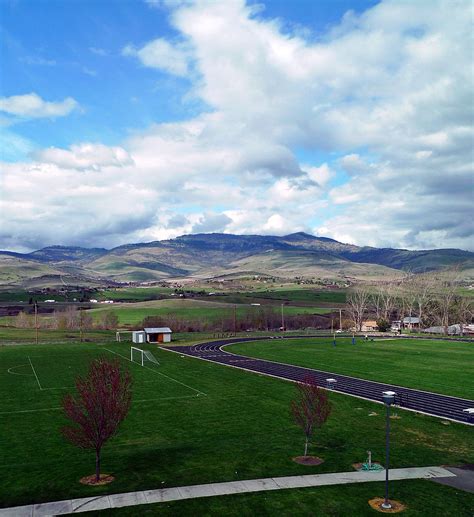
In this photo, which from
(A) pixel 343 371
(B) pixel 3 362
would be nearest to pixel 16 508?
(A) pixel 343 371

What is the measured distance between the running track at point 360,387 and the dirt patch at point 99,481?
29465 millimetres

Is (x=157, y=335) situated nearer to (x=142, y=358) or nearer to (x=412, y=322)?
(x=142, y=358)

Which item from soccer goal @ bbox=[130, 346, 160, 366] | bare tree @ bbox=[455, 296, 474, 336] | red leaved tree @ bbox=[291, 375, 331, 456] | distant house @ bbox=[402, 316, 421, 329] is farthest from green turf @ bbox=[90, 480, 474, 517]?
distant house @ bbox=[402, 316, 421, 329]

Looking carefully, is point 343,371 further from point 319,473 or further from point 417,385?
point 319,473

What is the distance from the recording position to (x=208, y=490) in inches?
947

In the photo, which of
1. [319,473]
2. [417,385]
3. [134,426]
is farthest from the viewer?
[417,385]

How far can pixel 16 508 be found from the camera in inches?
869

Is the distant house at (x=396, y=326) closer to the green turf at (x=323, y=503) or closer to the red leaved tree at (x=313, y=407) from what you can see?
the red leaved tree at (x=313, y=407)

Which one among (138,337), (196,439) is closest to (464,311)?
(138,337)

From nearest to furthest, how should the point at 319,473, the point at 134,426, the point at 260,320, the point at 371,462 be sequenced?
1. the point at 319,473
2. the point at 371,462
3. the point at 134,426
4. the point at 260,320

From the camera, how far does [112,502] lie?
2252 centimetres

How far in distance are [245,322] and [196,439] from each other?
429 ft

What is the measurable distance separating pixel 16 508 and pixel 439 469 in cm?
2324

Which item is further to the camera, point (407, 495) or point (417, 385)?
point (417, 385)
